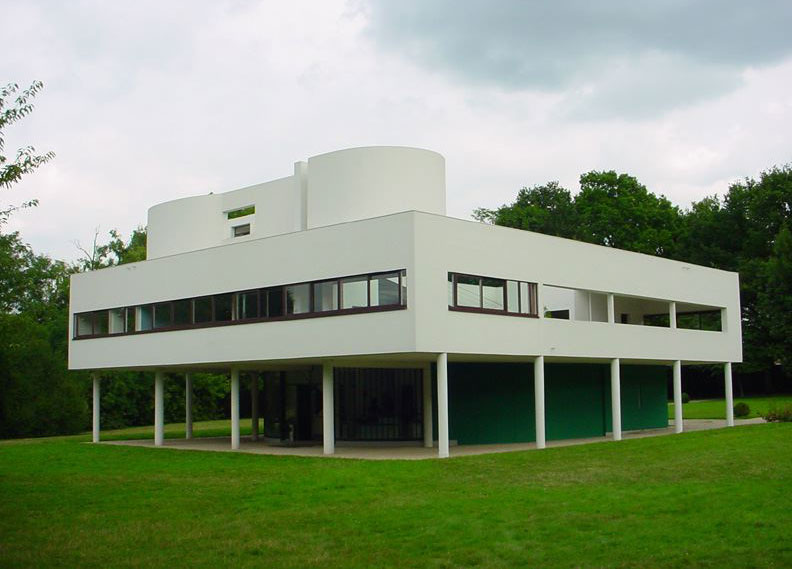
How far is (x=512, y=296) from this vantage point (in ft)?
85.3

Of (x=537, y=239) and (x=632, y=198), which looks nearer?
(x=537, y=239)

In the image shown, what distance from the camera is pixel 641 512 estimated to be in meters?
13.9

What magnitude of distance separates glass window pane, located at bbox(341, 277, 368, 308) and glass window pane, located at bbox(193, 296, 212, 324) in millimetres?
6234

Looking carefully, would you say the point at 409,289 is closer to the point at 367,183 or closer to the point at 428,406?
the point at 367,183

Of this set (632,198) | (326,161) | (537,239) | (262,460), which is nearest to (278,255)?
(326,161)

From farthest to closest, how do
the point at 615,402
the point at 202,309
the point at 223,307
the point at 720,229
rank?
the point at 720,229
the point at 615,402
the point at 202,309
the point at 223,307

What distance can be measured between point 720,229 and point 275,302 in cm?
4294

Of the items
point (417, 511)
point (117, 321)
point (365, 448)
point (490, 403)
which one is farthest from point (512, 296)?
point (117, 321)

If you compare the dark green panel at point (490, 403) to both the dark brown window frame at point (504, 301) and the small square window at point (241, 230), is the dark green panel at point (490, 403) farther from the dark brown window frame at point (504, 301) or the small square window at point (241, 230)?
the small square window at point (241, 230)

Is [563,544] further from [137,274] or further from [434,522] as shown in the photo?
[137,274]

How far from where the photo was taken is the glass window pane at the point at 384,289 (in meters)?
23.4

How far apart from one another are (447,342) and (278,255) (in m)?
6.09

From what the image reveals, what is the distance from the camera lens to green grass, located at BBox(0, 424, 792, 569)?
37.0 feet

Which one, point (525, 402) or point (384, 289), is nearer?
point (384, 289)
